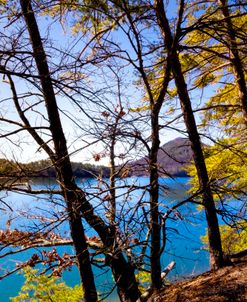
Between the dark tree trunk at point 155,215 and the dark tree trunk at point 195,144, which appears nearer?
the dark tree trunk at point 155,215

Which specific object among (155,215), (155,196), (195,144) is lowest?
(155,215)

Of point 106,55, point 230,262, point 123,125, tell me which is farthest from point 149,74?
point 230,262

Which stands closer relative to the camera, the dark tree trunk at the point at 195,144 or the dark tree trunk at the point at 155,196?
the dark tree trunk at the point at 155,196

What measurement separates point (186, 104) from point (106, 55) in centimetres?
141

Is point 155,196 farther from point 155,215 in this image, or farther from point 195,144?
point 195,144

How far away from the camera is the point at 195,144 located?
15.0 feet

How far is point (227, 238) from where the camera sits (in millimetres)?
9797

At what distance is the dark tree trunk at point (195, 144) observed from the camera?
4.30m

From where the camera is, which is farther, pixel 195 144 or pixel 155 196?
pixel 195 144

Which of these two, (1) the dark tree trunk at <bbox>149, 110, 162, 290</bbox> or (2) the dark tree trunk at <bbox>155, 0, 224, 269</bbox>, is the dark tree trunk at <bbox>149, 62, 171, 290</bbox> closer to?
(1) the dark tree trunk at <bbox>149, 110, 162, 290</bbox>

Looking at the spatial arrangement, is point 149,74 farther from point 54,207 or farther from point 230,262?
point 230,262

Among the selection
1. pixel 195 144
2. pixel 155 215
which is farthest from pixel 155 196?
pixel 195 144

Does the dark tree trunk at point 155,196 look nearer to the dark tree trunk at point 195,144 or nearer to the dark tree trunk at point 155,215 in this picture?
the dark tree trunk at point 155,215

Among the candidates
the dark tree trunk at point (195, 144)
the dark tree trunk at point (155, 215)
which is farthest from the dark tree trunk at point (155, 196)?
the dark tree trunk at point (195, 144)
